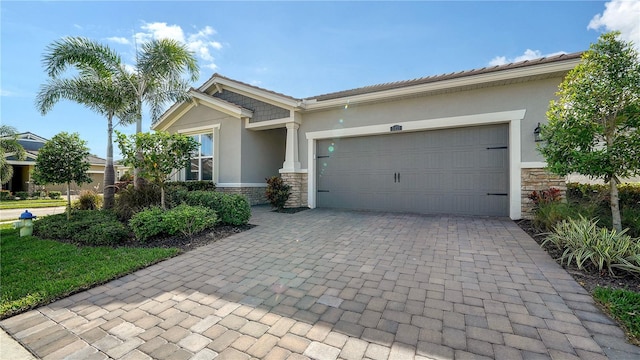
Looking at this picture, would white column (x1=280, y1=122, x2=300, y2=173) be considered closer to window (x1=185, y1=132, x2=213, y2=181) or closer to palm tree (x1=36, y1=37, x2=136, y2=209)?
window (x1=185, y1=132, x2=213, y2=181)

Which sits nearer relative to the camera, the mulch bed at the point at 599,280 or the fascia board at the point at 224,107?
the mulch bed at the point at 599,280

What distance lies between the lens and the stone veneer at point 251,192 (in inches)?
394

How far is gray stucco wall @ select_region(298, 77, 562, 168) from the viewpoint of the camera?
21.9 ft

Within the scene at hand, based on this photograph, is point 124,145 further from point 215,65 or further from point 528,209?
point 528,209

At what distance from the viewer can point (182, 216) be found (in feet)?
17.8

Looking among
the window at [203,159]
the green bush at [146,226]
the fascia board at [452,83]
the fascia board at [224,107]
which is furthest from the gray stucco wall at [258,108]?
the green bush at [146,226]

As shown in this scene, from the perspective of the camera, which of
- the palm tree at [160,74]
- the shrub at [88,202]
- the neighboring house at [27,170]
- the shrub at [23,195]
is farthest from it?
the neighboring house at [27,170]

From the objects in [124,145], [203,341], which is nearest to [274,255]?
[203,341]

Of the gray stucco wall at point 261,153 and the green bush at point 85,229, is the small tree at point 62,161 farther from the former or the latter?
the gray stucco wall at point 261,153

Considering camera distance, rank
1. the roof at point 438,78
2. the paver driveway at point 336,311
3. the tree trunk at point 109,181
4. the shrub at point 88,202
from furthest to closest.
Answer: the shrub at point 88,202
the tree trunk at point 109,181
the roof at point 438,78
the paver driveway at point 336,311

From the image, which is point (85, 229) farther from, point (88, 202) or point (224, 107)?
point (224, 107)

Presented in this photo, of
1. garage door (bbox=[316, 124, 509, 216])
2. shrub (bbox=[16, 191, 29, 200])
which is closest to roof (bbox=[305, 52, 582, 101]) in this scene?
garage door (bbox=[316, 124, 509, 216])

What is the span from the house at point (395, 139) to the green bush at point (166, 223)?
13.9ft

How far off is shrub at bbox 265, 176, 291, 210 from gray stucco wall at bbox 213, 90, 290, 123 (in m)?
2.48
